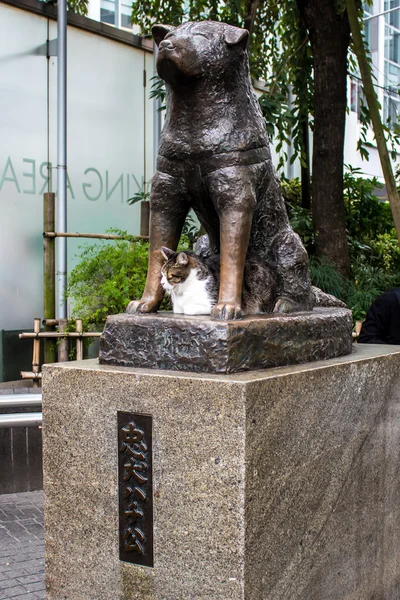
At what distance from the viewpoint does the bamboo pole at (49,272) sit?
6965mm

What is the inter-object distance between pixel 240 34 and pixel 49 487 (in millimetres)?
1707

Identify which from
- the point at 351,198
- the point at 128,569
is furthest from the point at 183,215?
the point at 351,198

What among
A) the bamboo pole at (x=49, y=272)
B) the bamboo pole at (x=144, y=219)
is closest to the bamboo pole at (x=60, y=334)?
the bamboo pole at (x=49, y=272)

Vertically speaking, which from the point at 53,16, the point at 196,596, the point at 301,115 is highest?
the point at 53,16

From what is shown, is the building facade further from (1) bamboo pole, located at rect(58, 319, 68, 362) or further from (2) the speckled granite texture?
(2) the speckled granite texture

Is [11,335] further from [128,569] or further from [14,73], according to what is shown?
[128,569]

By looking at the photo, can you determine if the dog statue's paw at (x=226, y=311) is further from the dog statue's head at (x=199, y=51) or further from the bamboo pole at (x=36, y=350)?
the bamboo pole at (x=36, y=350)

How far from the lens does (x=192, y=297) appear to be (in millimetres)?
2527

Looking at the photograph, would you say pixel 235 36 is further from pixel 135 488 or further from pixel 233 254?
pixel 135 488

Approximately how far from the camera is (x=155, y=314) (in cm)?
254

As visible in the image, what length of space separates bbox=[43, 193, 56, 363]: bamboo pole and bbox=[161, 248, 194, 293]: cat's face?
4637 mm

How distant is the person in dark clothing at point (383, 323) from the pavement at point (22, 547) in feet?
6.89

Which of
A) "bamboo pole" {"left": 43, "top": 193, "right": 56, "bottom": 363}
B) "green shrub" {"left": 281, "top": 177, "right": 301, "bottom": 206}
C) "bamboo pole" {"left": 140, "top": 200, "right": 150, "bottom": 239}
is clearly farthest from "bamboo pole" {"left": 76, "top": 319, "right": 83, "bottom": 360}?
Result: "green shrub" {"left": 281, "top": 177, "right": 301, "bottom": 206}

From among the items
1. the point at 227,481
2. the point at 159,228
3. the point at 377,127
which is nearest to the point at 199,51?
the point at 159,228
